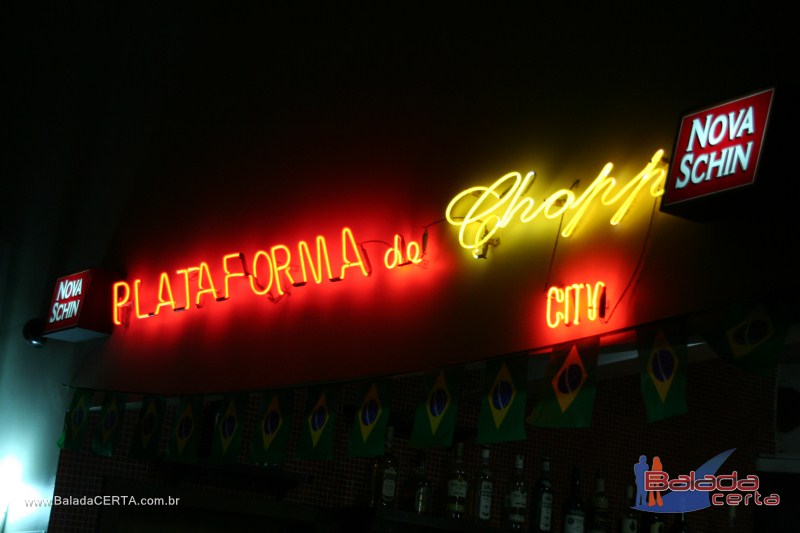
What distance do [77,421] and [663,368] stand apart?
4476 mm

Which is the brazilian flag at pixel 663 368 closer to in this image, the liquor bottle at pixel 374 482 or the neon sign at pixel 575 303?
the neon sign at pixel 575 303

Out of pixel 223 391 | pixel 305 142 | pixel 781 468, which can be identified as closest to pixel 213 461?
pixel 223 391

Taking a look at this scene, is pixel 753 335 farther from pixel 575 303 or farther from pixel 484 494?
pixel 484 494

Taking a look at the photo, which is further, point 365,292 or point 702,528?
point 702,528

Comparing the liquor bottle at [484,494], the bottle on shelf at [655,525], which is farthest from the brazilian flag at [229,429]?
the bottle on shelf at [655,525]

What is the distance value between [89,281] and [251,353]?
1.92 meters

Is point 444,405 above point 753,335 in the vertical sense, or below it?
below

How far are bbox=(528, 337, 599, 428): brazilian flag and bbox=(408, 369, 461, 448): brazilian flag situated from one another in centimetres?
58

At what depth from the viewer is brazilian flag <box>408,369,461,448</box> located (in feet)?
15.2

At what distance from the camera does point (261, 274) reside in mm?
6344

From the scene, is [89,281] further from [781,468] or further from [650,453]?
[781,468]

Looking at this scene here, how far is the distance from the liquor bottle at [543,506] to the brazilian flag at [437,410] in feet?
3.55

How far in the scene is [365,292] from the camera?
553 cm

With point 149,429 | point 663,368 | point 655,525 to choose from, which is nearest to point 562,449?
point 655,525
